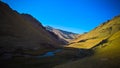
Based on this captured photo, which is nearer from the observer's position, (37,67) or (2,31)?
(37,67)

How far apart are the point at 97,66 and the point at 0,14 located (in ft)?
577

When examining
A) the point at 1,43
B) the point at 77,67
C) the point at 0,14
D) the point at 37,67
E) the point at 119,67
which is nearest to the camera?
the point at 119,67

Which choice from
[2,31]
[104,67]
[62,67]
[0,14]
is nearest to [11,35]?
[2,31]

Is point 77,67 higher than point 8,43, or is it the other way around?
point 8,43

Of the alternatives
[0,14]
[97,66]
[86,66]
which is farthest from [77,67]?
[0,14]

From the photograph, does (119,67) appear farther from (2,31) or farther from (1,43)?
(2,31)

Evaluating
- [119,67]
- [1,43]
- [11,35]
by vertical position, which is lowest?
[119,67]

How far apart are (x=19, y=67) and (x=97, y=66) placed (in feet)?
118

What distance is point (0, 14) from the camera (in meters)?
198

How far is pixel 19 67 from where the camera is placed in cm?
6588

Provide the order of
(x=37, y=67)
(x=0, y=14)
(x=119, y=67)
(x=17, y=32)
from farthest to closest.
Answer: (x=0, y=14)
(x=17, y=32)
(x=37, y=67)
(x=119, y=67)

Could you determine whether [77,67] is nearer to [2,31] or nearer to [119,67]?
[119,67]

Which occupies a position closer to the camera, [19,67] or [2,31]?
[19,67]

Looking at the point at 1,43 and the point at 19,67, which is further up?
the point at 1,43
